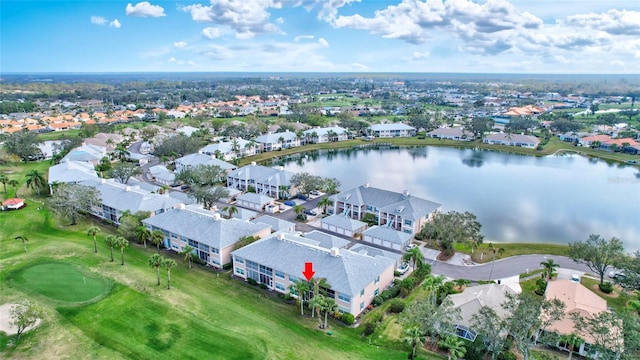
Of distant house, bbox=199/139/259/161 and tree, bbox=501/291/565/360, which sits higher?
tree, bbox=501/291/565/360

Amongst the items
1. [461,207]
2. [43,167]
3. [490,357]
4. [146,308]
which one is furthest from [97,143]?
[490,357]

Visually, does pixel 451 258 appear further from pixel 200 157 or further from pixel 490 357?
pixel 200 157

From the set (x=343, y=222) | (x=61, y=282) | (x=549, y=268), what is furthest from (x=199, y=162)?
(x=549, y=268)

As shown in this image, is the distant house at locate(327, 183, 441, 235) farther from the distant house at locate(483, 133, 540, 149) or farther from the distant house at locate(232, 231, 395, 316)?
the distant house at locate(483, 133, 540, 149)

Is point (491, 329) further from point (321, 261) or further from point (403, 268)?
point (403, 268)

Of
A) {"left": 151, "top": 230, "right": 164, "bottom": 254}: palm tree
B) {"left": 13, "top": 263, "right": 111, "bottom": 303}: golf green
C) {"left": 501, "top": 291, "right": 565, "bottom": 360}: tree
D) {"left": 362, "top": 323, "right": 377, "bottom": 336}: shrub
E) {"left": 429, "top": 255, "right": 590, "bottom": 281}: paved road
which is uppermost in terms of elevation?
{"left": 501, "top": 291, "right": 565, "bottom": 360}: tree

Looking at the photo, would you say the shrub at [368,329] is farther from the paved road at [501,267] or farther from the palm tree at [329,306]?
the paved road at [501,267]

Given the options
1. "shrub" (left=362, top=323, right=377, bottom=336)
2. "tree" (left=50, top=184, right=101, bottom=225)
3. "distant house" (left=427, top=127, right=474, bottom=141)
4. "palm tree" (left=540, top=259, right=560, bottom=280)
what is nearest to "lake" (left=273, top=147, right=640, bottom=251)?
"distant house" (left=427, top=127, right=474, bottom=141)
